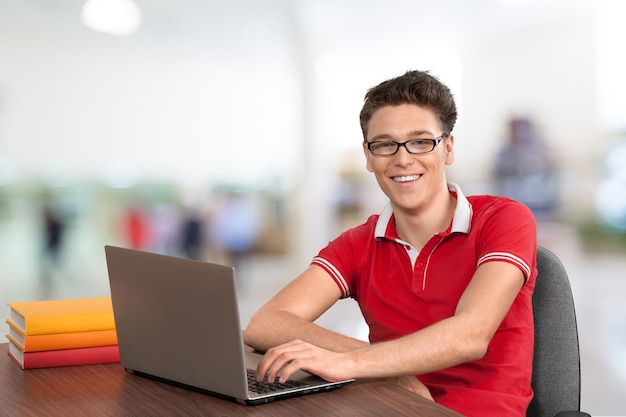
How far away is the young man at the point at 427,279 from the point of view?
66.6 inches

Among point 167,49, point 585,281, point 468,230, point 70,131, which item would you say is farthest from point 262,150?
point 468,230

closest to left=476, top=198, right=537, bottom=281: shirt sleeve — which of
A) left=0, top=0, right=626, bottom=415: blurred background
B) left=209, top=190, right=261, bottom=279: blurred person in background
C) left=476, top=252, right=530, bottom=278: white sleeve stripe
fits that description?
left=476, top=252, right=530, bottom=278: white sleeve stripe

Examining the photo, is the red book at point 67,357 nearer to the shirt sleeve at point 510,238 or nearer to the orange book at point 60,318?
the orange book at point 60,318

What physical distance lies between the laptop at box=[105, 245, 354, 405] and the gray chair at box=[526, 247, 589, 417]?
567 mm

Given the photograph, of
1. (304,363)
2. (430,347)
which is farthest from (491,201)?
(304,363)

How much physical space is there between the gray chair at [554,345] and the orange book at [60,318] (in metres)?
0.91

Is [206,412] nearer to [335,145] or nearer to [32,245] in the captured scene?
[32,245]

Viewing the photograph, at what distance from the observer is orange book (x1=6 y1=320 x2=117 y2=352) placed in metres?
1.68

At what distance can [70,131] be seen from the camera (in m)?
4.44

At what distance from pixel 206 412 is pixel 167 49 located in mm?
3606

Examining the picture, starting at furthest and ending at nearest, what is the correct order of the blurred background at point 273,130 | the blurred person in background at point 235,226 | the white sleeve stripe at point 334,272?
the blurred person in background at point 235,226 → the blurred background at point 273,130 → the white sleeve stripe at point 334,272

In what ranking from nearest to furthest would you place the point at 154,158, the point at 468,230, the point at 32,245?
the point at 468,230 → the point at 32,245 → the point at 154,158

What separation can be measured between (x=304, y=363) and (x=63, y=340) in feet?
1.69

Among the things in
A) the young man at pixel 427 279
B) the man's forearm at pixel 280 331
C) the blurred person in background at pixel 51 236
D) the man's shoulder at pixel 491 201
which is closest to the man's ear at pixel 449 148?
the young man at pixel 427 279
